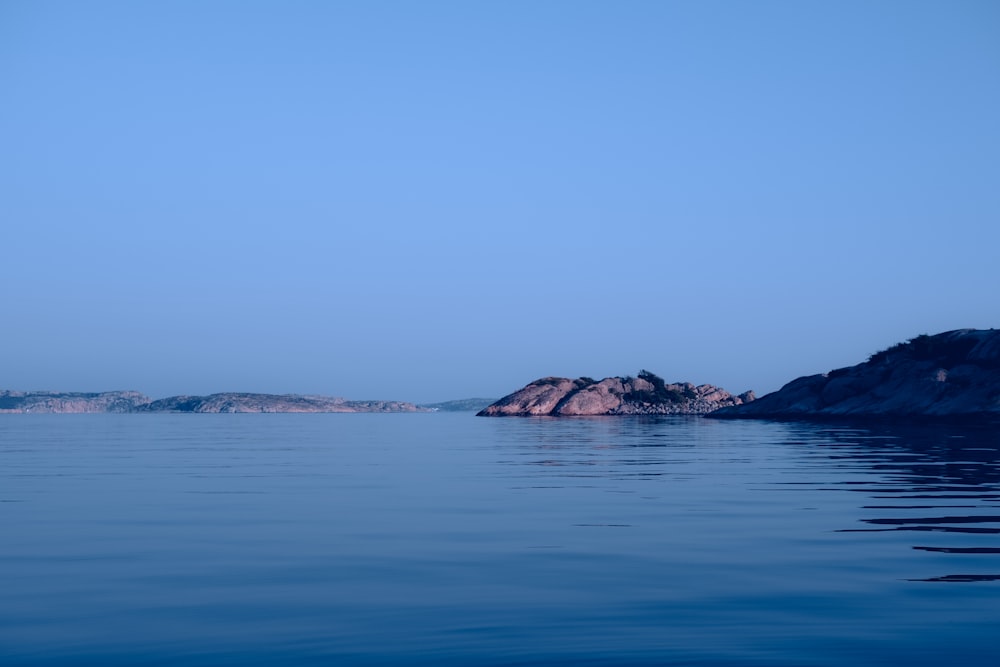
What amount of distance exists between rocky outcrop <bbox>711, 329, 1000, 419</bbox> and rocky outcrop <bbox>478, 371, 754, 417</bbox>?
5284 centimetres

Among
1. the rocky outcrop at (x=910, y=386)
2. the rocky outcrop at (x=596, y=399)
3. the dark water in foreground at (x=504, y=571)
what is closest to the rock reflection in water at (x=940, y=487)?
the dark water in foreground at (x=504, y=571)

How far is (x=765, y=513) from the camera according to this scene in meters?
21.5

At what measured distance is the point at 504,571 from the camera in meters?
14.5

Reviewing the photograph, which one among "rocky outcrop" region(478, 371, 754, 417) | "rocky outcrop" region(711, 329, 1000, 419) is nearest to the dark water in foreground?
"rocky outcrop" region(711, 329, 1000, 419)

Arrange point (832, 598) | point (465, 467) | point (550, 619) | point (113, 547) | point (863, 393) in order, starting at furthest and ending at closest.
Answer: point (863, 393)
point (465, 467)
point (113, 547)
point (832, 598)
point (550, 619)

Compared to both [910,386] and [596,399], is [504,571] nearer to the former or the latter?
[910,386]

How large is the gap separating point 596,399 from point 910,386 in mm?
85669

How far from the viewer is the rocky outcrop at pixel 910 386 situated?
93500 millimetres

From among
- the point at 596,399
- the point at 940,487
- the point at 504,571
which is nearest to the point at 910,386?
the point at 940,487

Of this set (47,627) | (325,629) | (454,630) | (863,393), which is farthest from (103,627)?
(863,393)

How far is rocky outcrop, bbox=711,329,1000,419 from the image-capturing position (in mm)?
93500

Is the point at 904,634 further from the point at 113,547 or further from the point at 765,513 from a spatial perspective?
the point at 113,547

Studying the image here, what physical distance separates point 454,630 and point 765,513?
12.4 metres

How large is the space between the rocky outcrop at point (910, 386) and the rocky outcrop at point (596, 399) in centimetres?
5284
